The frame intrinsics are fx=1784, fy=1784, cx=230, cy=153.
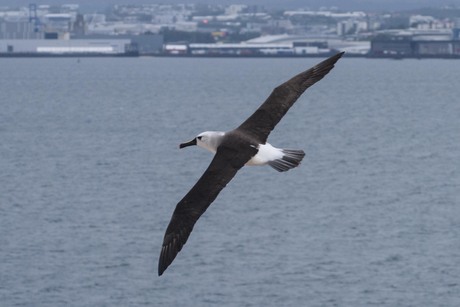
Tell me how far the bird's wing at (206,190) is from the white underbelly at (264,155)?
61 millimetres

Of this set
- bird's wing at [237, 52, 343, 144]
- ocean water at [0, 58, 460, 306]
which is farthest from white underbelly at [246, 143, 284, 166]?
ocean water at [0, 58, 460, 306]

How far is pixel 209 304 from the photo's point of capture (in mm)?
49219

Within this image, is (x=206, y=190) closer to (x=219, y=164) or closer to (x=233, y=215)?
(x=219, y=164)

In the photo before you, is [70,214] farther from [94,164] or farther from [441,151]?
[441,151]

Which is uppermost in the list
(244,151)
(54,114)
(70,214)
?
(244,151)

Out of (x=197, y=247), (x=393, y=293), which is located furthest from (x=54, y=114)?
(x=393, y=293)

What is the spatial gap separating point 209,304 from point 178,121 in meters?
67.4

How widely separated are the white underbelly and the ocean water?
2858cm

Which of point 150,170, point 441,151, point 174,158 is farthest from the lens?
point 441,151

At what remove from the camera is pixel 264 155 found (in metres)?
20.1

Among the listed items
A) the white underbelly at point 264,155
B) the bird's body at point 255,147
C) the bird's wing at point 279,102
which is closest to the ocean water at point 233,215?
the bird's wing at point 279,102

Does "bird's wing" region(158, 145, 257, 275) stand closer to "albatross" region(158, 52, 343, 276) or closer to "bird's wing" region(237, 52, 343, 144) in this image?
"albatross" region(158, 52, 343, 276)

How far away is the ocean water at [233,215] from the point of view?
51938 millimetres

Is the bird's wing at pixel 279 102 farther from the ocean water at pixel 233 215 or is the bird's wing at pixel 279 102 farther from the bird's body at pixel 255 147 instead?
the ocean water at pixel 233 215
